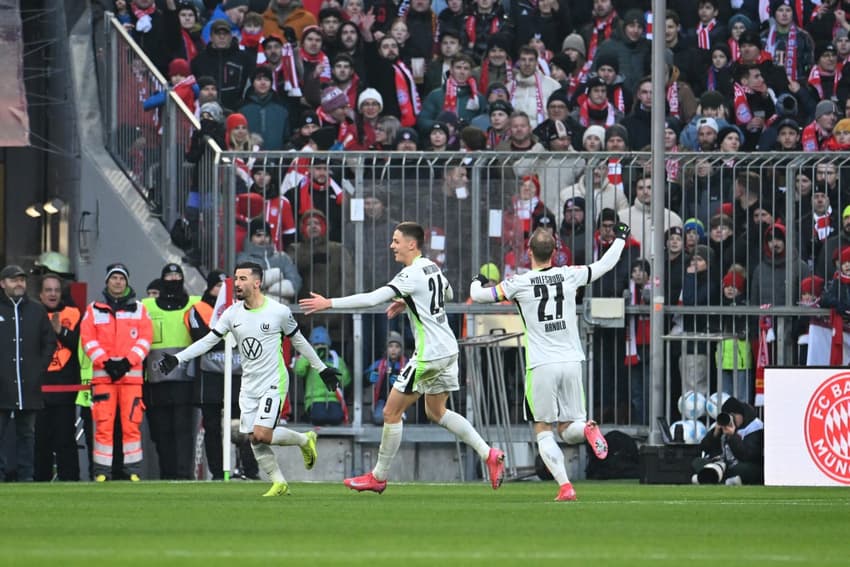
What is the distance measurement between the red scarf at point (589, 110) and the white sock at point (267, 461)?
8620mm

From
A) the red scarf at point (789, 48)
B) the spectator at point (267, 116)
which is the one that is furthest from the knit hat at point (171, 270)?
the red scarf at point (789, 48)

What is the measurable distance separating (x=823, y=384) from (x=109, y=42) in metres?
9.63

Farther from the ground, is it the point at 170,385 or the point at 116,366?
the point at 116,366

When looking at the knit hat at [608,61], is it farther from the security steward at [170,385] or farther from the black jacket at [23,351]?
the black jacket at [23,351]

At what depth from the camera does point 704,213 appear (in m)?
21.6

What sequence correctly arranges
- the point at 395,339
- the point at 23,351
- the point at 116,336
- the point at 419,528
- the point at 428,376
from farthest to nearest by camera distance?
the point at 395,339, the point at 116,336, the point at 23,351, the point at 428,376, the point at 419,528

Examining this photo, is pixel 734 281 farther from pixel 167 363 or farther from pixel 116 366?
pixel 167 363

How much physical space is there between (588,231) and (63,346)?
5.65 meters

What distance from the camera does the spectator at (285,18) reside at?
2467cm

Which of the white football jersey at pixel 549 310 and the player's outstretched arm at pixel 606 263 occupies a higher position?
the player's outstretched arm at pixel 606 263

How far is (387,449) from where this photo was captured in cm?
1578

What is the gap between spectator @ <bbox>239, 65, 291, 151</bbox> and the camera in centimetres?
2330

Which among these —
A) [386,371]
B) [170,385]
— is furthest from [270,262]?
[170,385]

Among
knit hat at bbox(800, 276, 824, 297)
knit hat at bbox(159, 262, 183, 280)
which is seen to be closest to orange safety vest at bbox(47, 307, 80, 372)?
knit hat at bbox(159, 262, 183, 280)
